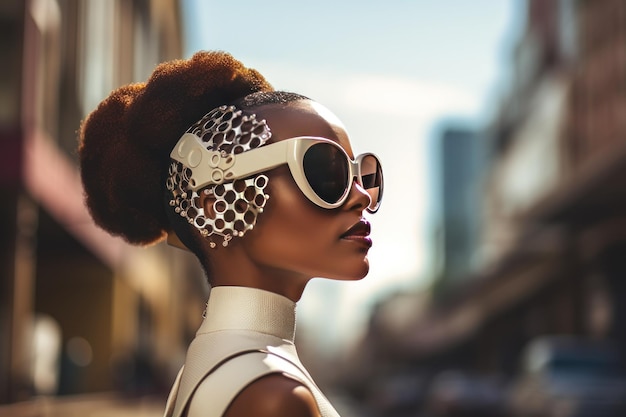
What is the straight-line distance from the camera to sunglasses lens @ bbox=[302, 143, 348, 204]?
2.45m

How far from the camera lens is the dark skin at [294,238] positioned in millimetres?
2490

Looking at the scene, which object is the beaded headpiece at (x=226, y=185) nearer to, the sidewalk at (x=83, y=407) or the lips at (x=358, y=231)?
the lips at (x=358, y=231)

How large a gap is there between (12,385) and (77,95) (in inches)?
308

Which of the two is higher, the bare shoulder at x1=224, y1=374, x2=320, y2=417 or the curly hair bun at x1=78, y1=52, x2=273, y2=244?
the curly hair bun at x1=78, y1=52, x2=273, y2=244

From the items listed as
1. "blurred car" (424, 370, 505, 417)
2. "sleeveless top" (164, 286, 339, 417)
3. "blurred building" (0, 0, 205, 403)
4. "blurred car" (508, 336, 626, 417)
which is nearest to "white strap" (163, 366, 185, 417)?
"sleeveless top" (164, 286, 339, 417)

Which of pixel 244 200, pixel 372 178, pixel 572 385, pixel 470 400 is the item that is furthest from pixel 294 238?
pixel 470 400

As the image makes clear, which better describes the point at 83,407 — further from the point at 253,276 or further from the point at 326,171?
the point at 326,171

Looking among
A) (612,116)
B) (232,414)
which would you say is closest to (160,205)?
(232,414)

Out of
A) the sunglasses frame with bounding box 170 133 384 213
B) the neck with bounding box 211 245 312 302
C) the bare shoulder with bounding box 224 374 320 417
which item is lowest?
the bare shoulder with bounding box 224 374 320 417

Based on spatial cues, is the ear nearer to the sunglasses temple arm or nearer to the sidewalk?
the sunglasses temple arm

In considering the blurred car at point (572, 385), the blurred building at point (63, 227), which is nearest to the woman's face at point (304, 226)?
the blurred building at point (63, 227)

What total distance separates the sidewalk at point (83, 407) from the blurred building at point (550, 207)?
12300mm

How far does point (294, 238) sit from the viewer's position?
2500 mm

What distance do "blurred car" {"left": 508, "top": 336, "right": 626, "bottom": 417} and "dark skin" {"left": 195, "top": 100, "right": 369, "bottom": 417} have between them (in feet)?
46.5
